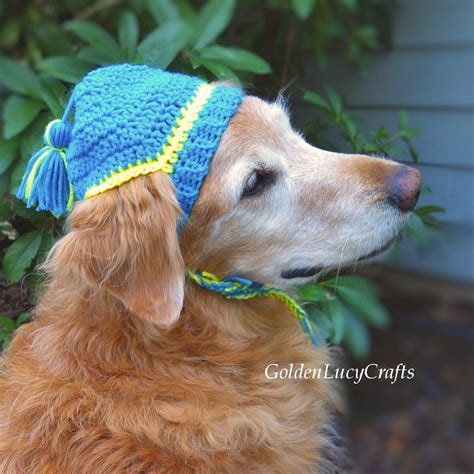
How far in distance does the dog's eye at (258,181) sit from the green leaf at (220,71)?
1.68ft

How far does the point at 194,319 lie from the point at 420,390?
10.9ft

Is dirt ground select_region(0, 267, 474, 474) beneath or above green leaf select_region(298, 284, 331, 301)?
beneath

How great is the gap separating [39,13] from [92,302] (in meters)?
3.28

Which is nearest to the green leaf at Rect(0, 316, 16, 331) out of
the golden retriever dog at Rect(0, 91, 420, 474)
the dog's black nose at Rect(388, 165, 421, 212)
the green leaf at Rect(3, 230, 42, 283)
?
the green leaf at Rect(3, 230, 42, 283)

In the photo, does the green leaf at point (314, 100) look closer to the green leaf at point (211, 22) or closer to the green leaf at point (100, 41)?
the green leaf at point (211, 22)

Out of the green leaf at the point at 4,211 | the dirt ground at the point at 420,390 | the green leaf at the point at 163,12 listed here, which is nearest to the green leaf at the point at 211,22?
the green leaf at the point at 163,12

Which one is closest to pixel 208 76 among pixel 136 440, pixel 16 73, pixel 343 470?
pixel 16 73

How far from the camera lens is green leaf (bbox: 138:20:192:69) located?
2.44 m

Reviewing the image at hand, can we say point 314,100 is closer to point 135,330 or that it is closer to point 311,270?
point 311,270

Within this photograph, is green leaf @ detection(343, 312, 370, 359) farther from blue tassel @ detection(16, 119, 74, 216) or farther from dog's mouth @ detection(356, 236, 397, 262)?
blue tassel @ detection(16, 119, 74, 216)

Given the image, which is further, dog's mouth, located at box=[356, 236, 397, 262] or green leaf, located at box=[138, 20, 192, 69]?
green leaf, located at box=[138, 20, 192, 69]

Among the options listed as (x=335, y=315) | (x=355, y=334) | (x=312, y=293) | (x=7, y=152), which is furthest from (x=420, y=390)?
(x=7, y=152)

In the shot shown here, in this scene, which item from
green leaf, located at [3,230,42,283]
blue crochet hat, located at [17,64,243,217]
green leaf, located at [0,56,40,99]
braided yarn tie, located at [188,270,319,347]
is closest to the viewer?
blue crochet hat, located at [17,64,243,217]

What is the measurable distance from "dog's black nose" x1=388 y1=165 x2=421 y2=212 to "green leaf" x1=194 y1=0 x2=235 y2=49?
101cm
